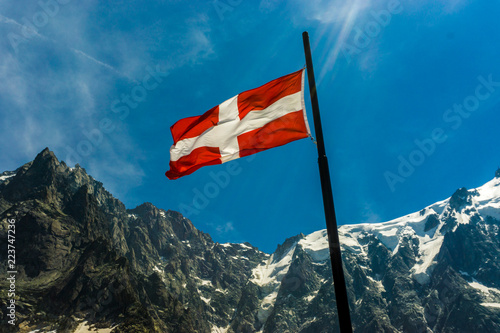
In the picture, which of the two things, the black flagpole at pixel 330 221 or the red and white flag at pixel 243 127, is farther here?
the red and white flag at pixel 243 127

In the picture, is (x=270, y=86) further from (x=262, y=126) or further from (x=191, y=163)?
(x=191, y=163)

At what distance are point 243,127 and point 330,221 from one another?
651cm

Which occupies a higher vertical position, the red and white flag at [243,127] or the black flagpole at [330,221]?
the red and white flag at [243,127]

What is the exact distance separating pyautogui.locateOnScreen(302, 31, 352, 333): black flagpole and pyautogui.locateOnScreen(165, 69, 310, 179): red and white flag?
220cm

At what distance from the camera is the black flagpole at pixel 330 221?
7.27 metres

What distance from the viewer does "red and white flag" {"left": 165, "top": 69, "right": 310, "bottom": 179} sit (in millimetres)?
12352

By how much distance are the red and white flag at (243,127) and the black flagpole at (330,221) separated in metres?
2.20

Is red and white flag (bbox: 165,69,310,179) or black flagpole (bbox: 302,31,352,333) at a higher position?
red and white flag (bbox: 165,69,310,179)

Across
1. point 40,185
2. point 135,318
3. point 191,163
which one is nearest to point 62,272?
point 135,318

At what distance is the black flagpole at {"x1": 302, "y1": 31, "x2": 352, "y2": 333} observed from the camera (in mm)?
7266

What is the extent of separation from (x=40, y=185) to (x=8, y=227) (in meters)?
48.6

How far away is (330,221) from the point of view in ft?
27.3

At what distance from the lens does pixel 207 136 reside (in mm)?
14492

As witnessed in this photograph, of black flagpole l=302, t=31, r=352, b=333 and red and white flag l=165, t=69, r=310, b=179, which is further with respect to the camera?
red and white flag l=165, t=69, r=310, b=179
